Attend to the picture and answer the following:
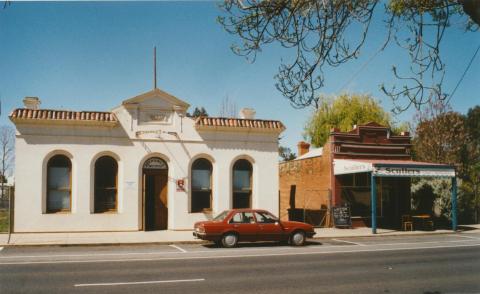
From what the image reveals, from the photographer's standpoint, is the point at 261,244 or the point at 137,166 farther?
the point at 137,166

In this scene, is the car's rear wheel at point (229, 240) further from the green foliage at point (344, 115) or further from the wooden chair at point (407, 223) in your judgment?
the green foliage at point (344, 115)

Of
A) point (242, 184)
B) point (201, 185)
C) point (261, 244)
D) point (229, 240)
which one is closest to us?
point (229, 240)

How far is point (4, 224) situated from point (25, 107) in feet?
19.5

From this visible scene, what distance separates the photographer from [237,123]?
21.3 m

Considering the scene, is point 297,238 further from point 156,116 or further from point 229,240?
point 156,116

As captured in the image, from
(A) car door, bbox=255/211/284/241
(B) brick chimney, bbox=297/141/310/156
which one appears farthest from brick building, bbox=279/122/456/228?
(A) car door, bbox=255/211/284/241

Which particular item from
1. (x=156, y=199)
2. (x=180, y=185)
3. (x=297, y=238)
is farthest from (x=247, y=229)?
(x=156, y=199)

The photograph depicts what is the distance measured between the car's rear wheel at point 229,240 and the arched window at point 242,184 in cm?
551

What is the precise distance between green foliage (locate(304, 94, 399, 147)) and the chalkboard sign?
21.8 meters

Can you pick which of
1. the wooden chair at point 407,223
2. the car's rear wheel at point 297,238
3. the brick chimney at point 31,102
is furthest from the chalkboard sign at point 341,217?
the brick chimney at point 31,102

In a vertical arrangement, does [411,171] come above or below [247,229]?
above

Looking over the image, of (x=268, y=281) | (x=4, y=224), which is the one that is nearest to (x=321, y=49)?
(x=268, y=281)

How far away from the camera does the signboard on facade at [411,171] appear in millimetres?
21172

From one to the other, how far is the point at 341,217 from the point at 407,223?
A: 3.46 m
